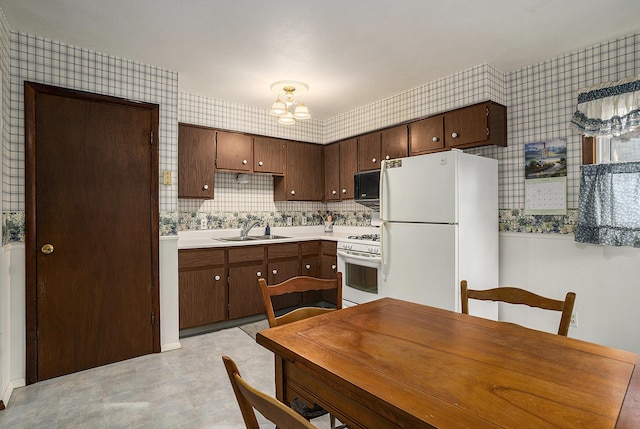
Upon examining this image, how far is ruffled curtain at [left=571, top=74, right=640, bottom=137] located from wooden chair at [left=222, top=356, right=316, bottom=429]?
9.78 ft

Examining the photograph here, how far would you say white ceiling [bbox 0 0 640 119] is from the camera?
7.04 feet

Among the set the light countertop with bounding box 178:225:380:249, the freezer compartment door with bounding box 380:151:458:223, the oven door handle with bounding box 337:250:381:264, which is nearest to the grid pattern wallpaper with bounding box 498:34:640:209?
the freezer compartment door with bounding box 380:151:458:223

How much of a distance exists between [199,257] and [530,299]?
2.78m

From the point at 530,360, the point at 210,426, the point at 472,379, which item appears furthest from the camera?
the point at 210,426

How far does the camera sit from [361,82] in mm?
3379

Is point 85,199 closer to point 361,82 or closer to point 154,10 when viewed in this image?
point 154,10

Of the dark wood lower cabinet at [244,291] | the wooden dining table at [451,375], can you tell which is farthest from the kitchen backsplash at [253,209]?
the wooden dining table at [451,375]

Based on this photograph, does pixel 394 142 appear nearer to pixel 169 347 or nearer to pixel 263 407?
pixel 169 347

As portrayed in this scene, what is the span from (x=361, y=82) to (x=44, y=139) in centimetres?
262

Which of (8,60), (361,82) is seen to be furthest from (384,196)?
(8,60)

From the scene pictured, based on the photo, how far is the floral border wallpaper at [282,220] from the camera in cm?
241

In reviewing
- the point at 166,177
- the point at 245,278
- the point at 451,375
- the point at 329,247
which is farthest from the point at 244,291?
the point at 451,375

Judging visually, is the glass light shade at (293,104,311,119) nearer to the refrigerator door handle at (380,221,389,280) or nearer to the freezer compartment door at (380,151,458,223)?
the freezer compartment door at (380,151,458,223)

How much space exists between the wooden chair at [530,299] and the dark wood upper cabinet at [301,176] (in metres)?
3.03
